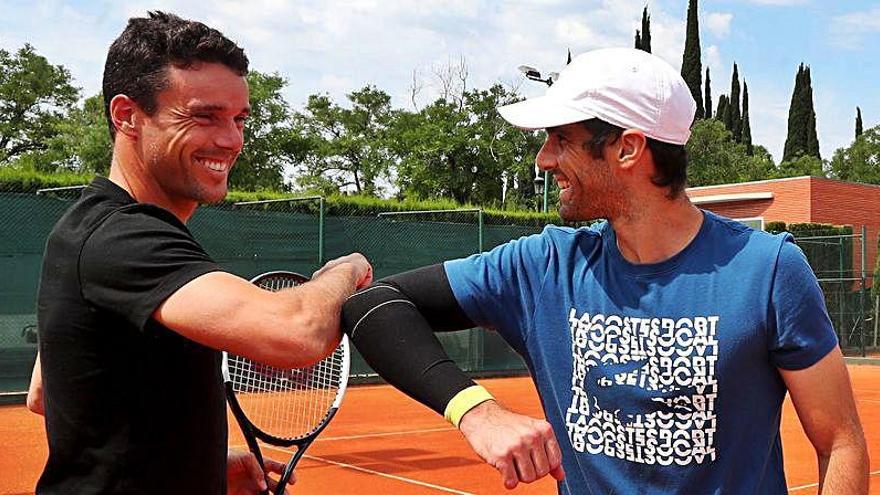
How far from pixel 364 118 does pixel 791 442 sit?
40410 mm

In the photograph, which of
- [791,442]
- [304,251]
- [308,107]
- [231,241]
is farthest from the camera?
[308,107]

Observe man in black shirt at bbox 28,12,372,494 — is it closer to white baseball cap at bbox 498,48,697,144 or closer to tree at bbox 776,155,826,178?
white baseball cap at bbox 498,48,697,144

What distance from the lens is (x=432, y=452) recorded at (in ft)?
28.9

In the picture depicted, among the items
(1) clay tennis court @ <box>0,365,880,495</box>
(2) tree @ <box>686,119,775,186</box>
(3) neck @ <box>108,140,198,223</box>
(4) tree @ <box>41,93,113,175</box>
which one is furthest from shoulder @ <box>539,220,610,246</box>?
(2) tree @ <box>686,119,775,186</box>

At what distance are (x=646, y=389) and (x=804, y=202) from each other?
28930mm

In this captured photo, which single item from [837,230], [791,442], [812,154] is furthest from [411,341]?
[812,154]

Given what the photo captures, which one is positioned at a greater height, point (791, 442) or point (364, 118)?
point (364, 118)

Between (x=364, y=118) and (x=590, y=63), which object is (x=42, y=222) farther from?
(x=364, y=118)

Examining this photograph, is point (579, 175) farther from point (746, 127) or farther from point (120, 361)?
point (746, 127)

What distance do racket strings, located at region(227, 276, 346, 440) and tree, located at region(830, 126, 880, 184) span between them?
51.6 metres

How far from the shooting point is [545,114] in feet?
7.05

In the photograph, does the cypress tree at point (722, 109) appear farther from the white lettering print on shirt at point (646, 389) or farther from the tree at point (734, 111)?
the white lettering print on shirt at point (646, 389)

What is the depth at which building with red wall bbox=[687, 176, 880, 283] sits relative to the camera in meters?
29.2

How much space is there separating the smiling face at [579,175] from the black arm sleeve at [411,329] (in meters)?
0.33
